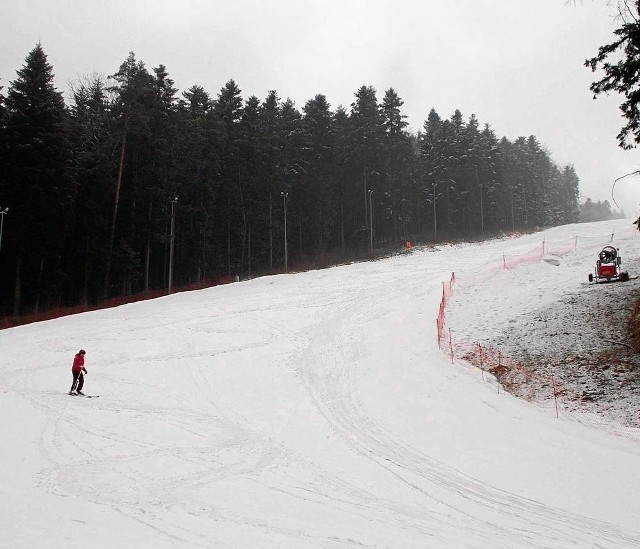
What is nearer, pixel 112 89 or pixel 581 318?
pixel 581 318

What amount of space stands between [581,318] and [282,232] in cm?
4235

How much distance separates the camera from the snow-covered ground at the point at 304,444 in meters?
7.11

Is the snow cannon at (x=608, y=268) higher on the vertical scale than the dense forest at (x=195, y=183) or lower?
lower

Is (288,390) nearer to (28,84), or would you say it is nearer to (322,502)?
(322,502)

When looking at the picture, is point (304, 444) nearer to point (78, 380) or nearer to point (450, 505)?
point (450, 505)

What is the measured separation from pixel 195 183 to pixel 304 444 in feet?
136

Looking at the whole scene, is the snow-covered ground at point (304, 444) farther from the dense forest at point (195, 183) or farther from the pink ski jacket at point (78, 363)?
the dense forest at point (195, 183)

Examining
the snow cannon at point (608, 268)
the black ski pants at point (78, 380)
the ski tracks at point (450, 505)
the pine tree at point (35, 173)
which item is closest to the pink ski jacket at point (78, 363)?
the black ski pants at point (78, 380)

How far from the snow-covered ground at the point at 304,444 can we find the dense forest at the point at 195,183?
20234 mm

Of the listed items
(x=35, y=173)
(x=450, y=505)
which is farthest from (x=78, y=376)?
(x=35, y=173)

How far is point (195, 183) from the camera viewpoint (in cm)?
4822

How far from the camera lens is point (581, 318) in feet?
59.4

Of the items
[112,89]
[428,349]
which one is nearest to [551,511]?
[428,349]

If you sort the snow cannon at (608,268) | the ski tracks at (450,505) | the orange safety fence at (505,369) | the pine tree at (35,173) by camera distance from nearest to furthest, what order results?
the ski tracks at (450,505) → the orange safety fence at (505,369) → the snow cannon at (608,268) → the pine tree at (35,173)
